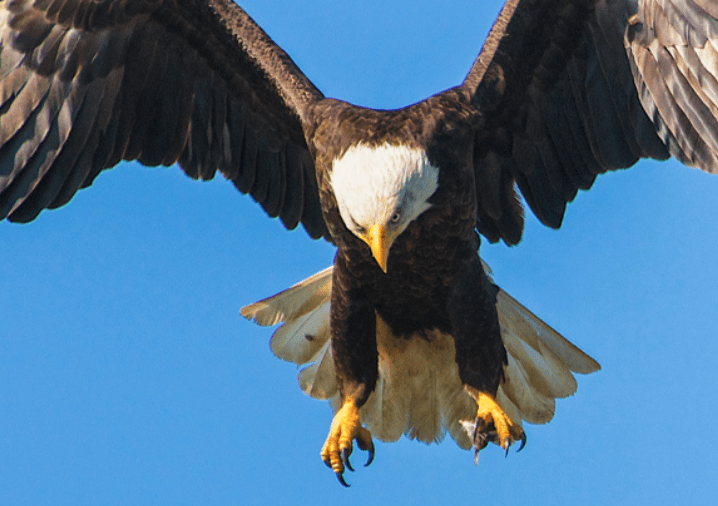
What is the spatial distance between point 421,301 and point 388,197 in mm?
732

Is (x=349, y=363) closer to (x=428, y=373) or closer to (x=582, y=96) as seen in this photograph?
(x=428, y=373)

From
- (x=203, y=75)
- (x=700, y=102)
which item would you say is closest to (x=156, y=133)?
(x=203, y=75)

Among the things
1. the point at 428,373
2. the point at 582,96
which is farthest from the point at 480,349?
the point at 582,96

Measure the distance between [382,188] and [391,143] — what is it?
0.21 meters

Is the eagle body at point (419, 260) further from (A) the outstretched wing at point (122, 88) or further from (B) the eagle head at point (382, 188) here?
(A) the outstretched wing at point (122, 88)

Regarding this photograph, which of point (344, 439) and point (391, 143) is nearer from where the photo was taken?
point (391, 143)

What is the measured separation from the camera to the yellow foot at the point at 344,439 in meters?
5.80

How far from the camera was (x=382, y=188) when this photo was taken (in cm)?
531

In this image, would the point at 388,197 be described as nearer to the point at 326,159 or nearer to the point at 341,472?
the point at 326,159

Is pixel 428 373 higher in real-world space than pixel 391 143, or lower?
lower

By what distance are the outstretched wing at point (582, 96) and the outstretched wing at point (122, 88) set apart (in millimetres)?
914

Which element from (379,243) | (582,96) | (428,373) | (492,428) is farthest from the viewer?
(428,373)

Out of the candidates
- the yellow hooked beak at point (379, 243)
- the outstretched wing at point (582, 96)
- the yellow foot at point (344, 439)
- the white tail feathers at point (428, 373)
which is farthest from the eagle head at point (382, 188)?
the white tail feathers at point (428, 373)

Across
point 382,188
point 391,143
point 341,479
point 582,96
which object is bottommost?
point 341,479
